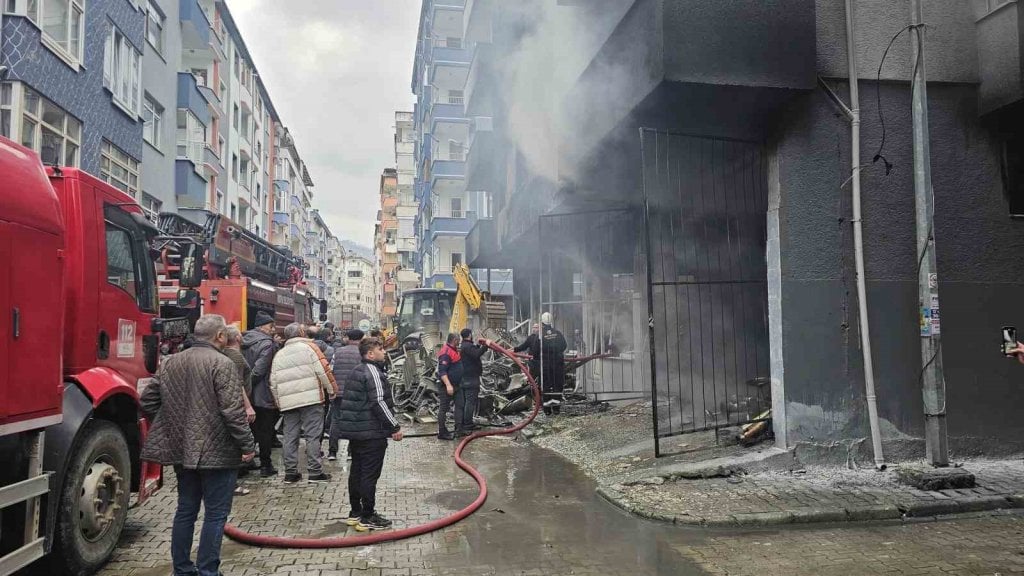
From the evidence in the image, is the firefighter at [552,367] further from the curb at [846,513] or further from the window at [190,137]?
the window at [190,137]

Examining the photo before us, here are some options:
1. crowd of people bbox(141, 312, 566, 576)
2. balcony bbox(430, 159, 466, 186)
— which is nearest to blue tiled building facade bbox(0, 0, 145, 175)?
crowd of people bbox(141, 312, 566, 576)

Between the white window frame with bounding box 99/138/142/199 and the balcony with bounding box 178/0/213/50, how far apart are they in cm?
779

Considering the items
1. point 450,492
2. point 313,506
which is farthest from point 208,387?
point 450,492

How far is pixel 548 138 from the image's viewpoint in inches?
457

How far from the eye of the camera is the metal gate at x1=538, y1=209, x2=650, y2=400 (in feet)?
38.4

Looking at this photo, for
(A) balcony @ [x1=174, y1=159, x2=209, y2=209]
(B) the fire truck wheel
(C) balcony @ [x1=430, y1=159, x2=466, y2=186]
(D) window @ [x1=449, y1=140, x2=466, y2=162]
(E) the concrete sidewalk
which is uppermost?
(D) window @ [x1=449, y1=140, x2=466, y2=162]

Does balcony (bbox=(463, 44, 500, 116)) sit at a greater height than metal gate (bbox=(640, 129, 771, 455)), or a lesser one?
greater

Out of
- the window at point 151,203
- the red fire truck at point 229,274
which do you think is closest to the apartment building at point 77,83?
the window at point 151,203

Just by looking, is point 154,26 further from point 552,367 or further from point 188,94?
point 552,367

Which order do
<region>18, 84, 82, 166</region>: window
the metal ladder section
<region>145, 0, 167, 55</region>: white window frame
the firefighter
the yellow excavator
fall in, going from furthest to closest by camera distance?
<region>145, 0, 167, 55</region>: white window frame, the yellow excavator, <region>18, 84, 82, 166</region>: window, the firefighter, the metal ladder section

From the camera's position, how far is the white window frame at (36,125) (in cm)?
1144

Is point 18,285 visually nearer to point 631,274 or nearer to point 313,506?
point 313,506

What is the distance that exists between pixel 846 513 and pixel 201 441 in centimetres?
506

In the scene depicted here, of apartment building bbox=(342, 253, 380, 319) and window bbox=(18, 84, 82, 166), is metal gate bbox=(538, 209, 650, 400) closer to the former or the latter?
window bbox=(18, 84, 82, 166)
